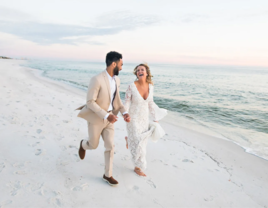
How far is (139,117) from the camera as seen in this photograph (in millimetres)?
3439

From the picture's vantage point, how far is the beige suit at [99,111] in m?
2.68

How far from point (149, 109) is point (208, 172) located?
1.75m

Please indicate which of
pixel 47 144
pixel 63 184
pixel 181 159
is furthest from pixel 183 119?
pixel 63 184

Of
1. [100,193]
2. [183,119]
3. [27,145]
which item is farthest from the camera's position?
[183,119]

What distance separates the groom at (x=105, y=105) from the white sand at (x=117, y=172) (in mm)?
435

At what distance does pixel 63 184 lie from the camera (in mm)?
2938

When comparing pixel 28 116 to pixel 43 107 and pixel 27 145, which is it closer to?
pixel 43 107

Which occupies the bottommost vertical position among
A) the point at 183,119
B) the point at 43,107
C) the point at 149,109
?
the point at 183,119

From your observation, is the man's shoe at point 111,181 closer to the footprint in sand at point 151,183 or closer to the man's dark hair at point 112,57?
the footprint in sand at point 151,183

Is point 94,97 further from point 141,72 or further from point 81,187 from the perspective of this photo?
point 81,187

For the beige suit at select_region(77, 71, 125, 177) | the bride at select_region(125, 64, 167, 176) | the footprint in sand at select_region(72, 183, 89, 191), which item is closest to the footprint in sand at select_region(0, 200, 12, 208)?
the footprint in sand at select_region(72, 183, 89, 191)

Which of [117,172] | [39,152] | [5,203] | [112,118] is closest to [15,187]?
[5,203]

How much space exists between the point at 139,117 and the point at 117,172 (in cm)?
107

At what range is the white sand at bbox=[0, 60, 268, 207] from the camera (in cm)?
275
